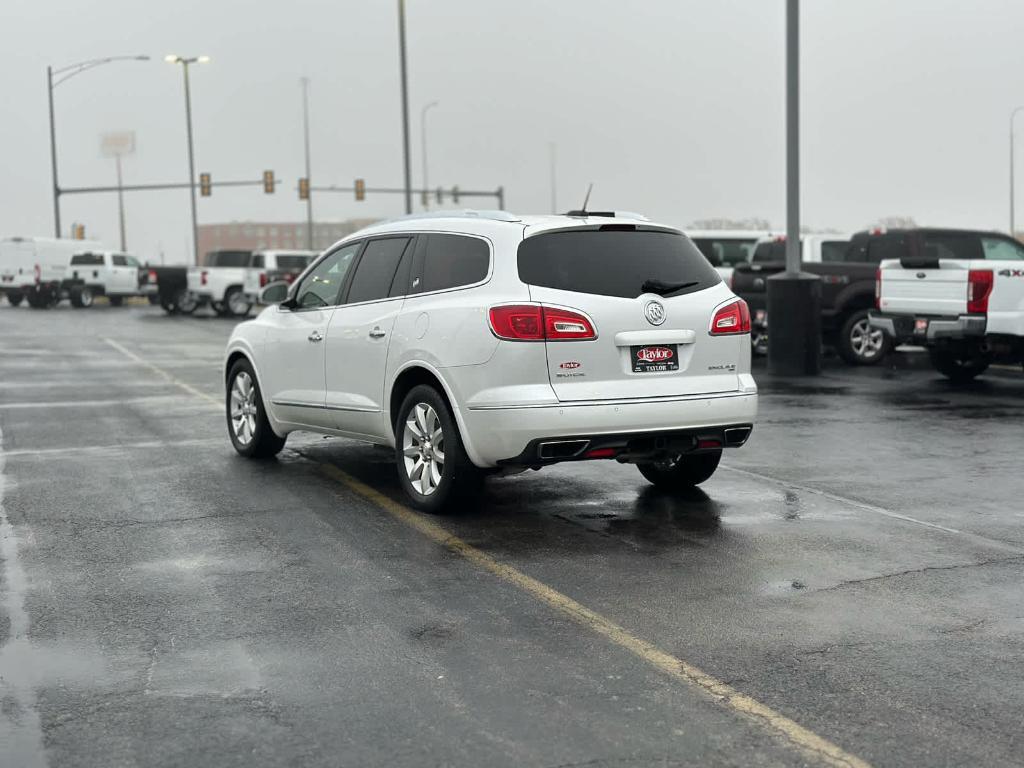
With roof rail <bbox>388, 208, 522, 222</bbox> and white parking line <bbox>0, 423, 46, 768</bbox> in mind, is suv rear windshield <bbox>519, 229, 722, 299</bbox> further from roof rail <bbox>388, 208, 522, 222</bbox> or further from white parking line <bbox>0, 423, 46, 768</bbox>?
white parking line <bbox>0, 423, 46, 768</bbox>

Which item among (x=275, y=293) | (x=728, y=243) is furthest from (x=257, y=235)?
(x=275, y=293)

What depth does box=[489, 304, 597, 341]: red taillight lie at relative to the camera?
742 centimetres

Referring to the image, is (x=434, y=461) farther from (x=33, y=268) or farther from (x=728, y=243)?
(x=33, y=268)

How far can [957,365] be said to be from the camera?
17.0 meters

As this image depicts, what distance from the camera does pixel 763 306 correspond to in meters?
20.0

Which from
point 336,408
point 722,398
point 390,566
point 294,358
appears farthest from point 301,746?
point 294,358

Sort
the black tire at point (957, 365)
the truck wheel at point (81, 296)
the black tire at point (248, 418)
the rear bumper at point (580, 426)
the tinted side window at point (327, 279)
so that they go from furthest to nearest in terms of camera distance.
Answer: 1. the truck wheel at point (81, 296)
2. the black tire at point (957, 365)
3. the black tire at point (248, 418)
4. the tinted side window at point (327, 279)
5. the rear bumper at point (580, 426)

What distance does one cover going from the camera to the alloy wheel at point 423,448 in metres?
8.01

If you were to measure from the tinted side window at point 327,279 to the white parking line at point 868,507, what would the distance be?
315cm

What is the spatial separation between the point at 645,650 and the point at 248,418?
6071 millimetres

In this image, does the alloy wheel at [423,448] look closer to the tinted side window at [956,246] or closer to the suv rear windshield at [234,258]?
the tinted side window at [956,246]

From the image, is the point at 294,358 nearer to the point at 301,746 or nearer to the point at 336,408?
the point at 336,408

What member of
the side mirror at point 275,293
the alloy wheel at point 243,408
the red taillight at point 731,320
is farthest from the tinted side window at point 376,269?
the red taillight at point 731,320

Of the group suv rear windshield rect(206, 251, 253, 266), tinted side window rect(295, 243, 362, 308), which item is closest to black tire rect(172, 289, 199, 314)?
suv rear windshield rect(206, 251, 253, 266)
